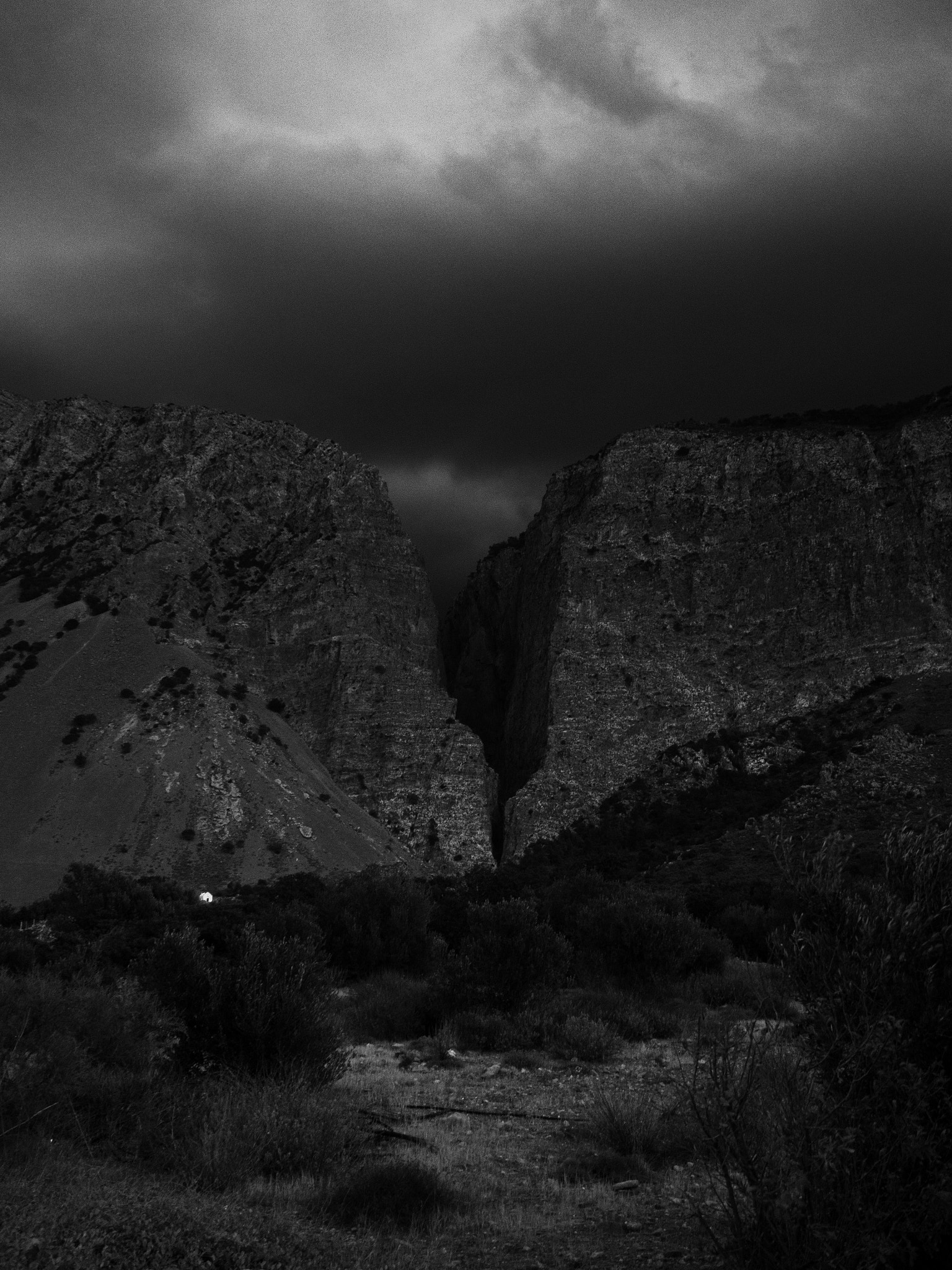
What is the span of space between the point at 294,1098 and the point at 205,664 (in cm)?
6798

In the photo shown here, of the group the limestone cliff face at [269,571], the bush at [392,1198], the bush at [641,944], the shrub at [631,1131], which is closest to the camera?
the bush at [392,1198]

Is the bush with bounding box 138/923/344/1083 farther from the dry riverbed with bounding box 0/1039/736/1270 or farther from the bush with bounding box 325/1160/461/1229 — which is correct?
the bush with bounding box 325/1160/461/1229

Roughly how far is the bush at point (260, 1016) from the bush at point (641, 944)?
45.0 ft

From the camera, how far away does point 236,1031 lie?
11945 mm

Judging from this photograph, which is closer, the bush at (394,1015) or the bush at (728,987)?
the bush at (394,1015)

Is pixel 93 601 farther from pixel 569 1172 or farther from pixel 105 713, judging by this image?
pixel 569 1172

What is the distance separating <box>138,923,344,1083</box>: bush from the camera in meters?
11.9

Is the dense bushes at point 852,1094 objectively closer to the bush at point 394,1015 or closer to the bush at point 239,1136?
the bush at point 239,1136

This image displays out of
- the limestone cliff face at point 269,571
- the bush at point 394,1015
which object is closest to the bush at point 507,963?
the bush at point 394,1015

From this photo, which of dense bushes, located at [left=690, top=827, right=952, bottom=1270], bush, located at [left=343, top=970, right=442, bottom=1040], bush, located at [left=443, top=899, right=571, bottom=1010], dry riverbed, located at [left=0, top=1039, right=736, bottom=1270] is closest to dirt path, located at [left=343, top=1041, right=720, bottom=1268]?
dry riverbed, located at [left=0, top=1039, right=736, bottom=1270]

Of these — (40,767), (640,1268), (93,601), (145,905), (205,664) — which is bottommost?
(145,905)

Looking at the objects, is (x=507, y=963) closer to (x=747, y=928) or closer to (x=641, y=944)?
(x=641, y=944)

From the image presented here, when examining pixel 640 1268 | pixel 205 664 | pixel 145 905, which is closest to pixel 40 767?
pixel 205 664

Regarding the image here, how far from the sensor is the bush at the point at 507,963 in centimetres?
2077
